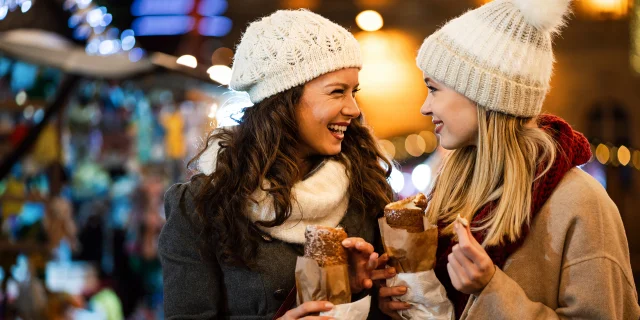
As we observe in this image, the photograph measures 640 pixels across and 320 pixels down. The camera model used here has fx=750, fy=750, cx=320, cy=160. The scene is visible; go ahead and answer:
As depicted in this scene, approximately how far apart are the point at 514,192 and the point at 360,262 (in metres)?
0.59

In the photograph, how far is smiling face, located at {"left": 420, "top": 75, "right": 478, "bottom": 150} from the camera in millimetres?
2807

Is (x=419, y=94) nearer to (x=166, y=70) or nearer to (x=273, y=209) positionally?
(x=166, y=70)

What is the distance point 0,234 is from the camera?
5.67 m

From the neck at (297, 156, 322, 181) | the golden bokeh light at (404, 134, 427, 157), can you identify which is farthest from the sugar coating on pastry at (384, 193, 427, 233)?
the golden bokeh light at (404, 134, 427, 157)

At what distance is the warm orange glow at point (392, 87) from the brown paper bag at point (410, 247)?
80.0 ft

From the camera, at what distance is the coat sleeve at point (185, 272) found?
2793 mm

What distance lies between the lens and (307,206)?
287cm

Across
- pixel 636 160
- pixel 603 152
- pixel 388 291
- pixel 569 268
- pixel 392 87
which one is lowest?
pixel 636 160

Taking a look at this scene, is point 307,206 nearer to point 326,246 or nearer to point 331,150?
point 331,150

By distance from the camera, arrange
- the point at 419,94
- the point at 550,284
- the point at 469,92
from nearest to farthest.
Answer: the point at 550,284, the point at 469,92, the point at 419,94

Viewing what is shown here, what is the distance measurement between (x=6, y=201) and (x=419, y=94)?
22621 mm

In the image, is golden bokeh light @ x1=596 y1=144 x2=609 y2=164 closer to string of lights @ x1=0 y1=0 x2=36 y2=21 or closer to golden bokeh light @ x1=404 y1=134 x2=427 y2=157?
golden bokeh light @ x1=404 y1=134 x2=427 y2=157

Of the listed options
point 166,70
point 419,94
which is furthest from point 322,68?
point 419,94

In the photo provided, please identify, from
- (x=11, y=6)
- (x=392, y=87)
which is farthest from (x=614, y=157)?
(x=11, y=6)
